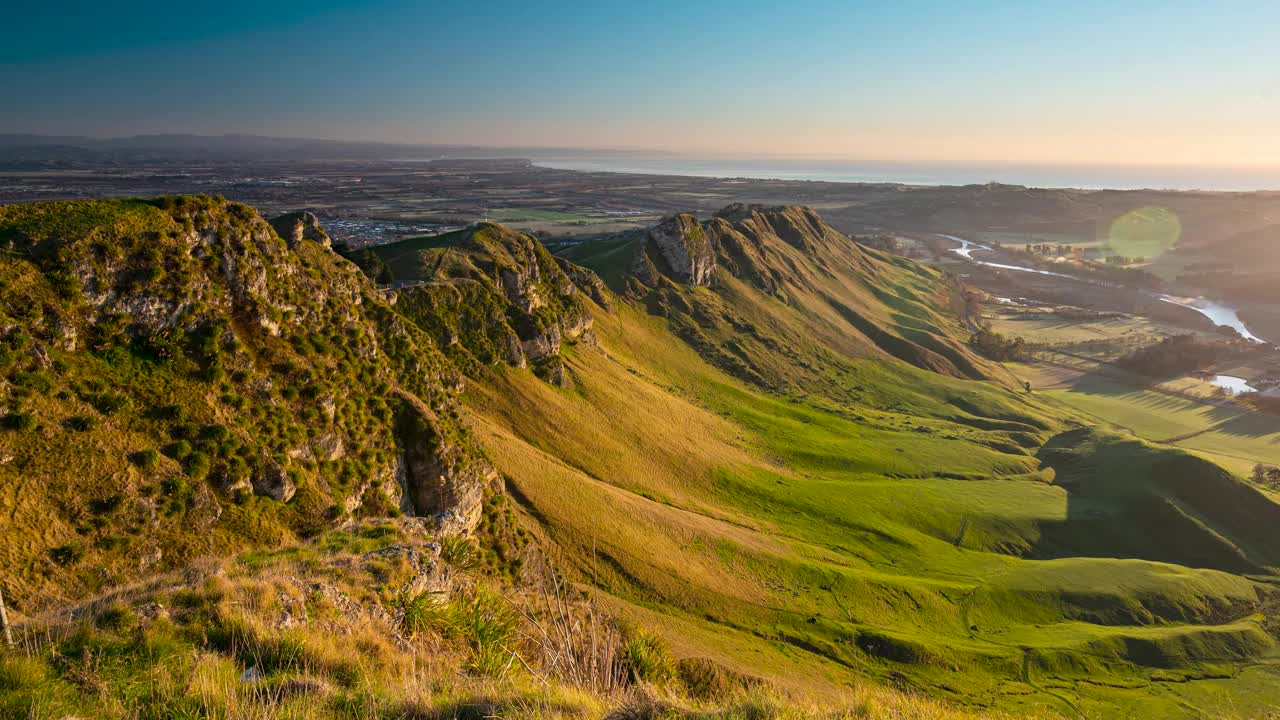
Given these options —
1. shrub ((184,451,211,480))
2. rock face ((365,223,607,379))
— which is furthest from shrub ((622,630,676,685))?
rock face ((365,223,607,379))

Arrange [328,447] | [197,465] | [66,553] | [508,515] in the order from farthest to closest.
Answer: [508,515]
[328,447]
[197,465]
[66,553]

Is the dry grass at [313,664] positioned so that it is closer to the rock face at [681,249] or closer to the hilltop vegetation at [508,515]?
the hilltop vegetation at [508,515]

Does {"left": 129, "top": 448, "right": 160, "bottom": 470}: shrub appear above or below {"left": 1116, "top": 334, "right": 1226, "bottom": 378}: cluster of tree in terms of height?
above

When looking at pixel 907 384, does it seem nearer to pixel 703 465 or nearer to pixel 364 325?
pixel 703 465

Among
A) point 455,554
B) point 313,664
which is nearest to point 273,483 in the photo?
point 455,554

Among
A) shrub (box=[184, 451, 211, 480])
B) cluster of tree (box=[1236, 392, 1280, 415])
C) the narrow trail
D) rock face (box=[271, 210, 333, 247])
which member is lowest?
the narrow trail

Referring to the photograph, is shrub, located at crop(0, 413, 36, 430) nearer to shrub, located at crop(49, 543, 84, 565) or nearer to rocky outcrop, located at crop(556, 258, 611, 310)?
shrub, located at crop(49, 543, 84, 565)

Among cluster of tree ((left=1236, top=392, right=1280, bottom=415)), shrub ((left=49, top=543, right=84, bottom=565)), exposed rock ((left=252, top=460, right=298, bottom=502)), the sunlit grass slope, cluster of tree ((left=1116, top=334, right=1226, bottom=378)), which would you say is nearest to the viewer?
shrub ((left=49, top=543, right=84, bottom=565))

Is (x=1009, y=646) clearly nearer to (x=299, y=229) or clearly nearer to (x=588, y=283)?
(x=299, y=229)
